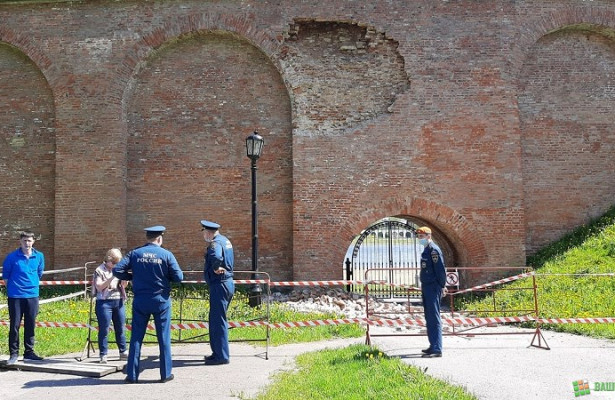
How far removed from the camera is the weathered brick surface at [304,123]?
40.8 ft

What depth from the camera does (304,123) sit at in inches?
494

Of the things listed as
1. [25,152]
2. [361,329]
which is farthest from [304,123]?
[25,152]

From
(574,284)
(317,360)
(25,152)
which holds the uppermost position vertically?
(25,152)

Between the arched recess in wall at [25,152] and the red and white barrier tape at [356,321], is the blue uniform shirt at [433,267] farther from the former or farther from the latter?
the arched recess in wall at [25,152]

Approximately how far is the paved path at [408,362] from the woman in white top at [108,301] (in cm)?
54

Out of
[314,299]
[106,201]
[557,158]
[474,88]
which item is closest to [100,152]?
[106,201]

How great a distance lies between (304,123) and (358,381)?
27.0ft

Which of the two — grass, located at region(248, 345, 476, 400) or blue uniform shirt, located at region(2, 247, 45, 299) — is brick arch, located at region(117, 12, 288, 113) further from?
grass, located at region(248, 345, 476, 400)

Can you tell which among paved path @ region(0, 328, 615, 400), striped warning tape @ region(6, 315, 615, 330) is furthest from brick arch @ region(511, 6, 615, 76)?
paved path @ region(0, 328, 615, 400)

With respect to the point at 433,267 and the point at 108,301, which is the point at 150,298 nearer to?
the point at 108,301

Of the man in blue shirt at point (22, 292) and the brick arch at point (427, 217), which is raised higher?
the brick arch at point (427, 217)

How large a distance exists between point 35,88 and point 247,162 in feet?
19.5
